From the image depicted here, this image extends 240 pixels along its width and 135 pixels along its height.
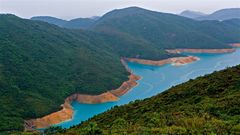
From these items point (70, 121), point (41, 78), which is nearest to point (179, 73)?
point (41, 78)

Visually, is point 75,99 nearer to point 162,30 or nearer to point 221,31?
point 162,30

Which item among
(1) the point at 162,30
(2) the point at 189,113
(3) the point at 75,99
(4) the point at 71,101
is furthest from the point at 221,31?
(2) the point at 189,113

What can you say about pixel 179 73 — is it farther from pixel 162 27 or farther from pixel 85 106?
pixel 162 27

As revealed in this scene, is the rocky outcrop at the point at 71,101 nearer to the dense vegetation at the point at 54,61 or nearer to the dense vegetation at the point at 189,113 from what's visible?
the dense vegetation at the point at 54,61

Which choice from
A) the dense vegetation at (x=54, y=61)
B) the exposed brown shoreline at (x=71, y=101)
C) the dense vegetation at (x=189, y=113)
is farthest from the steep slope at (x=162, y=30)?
the dense vegetation at (x=189, y=113)

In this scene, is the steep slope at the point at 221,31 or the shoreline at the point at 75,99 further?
the steep slope at the point at 221,31

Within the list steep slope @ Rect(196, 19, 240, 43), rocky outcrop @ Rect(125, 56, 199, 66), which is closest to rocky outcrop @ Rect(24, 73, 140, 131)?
rocky outcrop @ Rect(125, 56, 199, 66)

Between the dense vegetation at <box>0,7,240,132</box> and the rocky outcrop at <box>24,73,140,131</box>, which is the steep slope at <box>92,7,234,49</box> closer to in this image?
the dense vegetation at <box>0,7,240,132</box>
